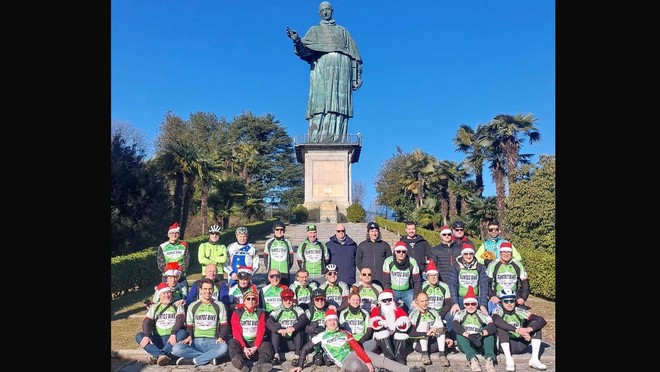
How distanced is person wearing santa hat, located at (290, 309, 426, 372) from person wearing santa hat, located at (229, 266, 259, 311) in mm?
1272

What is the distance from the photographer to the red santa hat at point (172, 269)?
807 cm

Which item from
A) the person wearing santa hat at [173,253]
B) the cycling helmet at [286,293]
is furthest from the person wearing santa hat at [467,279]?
the person wearing santa hat at [173,253]

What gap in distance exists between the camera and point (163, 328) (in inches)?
308

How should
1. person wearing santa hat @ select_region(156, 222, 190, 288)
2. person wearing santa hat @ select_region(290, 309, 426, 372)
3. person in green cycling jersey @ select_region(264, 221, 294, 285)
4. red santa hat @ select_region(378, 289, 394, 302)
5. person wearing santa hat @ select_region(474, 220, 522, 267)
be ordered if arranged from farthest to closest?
person in green cycling jersey @ select_region(264, 221, 294, 285) → person wearing santa hat @ select_region(474, 220, 522, 267) → person wearing santa hat @ select_region(156, 222, 190, 288) → red santa hat @ select_region(378, 289, 394, 302) → person wearing santa hat @ select_region(290, 309, 426, 372)

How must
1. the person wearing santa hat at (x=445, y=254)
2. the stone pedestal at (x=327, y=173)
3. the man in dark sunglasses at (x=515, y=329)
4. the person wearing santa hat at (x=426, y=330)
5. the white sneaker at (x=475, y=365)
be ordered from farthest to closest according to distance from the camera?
the stone pedestal at (x=327, y=173)
the person wearing santa hat at (x=445, y=254)
the person wearing santa hat at (x=426, y=330)
the man in dark sunglasses at (x=515, y=329)
the white sneaker at (x=475, y=365)

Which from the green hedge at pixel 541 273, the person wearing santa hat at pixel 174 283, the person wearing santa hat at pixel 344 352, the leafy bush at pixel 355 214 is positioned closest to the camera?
the person wearing santa hat at pixel 344 352

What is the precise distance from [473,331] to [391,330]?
4.11 ft

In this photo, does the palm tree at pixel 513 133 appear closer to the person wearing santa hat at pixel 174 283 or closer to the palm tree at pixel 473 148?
the palm tree at pixel 473 148

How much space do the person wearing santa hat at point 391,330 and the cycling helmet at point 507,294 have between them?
1.56m

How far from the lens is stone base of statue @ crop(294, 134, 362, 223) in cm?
3588

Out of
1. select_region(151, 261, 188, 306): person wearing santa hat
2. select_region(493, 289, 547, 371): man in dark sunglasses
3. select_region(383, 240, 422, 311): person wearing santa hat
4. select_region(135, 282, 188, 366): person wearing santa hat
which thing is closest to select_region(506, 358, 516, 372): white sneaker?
select_region(493, 289, 547, 371): man in dark sunglasses

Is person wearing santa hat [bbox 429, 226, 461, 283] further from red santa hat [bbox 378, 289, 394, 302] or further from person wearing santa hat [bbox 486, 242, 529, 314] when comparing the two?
red santa hat [bbox 378, 289, 394, 302]
